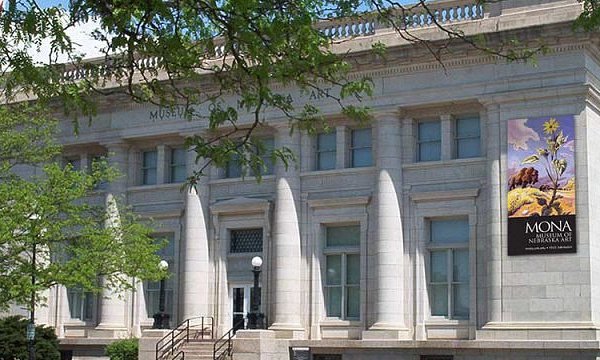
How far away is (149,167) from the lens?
45.5 meters

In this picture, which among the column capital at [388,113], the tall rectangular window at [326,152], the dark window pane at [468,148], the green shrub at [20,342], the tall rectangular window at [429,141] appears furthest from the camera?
the tall rectangular window at [326,152]

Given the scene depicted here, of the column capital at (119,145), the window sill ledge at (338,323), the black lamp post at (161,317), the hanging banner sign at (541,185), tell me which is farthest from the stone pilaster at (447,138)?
the column capital at (119,145)

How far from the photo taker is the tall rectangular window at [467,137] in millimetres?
37531

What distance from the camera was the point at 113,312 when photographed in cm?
4400

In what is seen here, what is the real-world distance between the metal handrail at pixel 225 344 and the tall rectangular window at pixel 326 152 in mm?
6553

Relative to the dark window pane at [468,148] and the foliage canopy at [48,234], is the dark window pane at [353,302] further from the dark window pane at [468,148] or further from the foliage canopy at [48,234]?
the foliage canopy at [48,234]

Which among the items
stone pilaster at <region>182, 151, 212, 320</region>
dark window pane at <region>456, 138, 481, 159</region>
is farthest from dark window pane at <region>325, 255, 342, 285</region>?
dark window pane at <region>456, 138, 481, 159</region>

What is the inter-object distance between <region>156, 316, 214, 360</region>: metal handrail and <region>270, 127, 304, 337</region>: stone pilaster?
3.01 metres

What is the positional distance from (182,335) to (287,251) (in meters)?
5.09

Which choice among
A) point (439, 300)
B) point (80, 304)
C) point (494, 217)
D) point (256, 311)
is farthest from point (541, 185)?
point (80, 304)

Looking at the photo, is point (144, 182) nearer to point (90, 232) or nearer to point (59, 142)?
point (59, 142)

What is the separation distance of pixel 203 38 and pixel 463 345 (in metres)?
23.3

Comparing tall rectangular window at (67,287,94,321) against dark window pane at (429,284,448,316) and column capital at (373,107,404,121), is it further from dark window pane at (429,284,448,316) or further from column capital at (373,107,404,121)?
dark window pane at (429,284,448,316)

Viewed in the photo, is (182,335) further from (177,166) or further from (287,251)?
(177,166)
